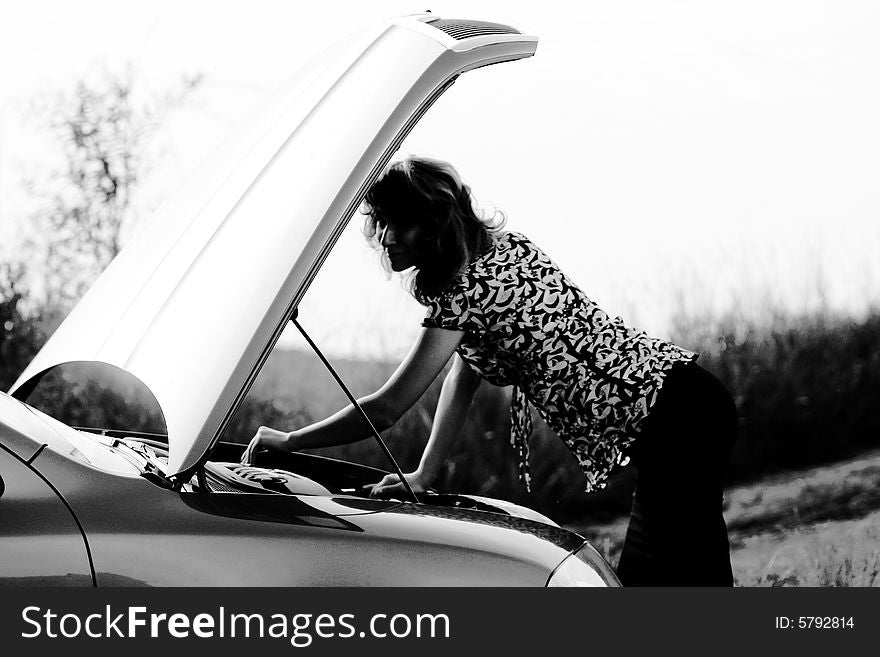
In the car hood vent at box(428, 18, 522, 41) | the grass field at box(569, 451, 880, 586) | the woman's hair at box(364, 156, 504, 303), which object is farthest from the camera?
the grass field at box(569, 451, 880, 586)

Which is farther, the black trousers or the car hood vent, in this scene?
the black trousers

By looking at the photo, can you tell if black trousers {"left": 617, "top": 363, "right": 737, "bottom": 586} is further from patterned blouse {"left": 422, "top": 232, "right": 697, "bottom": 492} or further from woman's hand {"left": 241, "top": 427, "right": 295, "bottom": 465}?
woman's hand {"left": 241, "top": 427, "right": 295, "bottom": 465}

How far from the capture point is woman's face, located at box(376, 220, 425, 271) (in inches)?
97.3

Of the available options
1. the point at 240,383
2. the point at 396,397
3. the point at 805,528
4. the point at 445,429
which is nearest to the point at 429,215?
the point at 396,397

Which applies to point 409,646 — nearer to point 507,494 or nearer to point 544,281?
point 544,281

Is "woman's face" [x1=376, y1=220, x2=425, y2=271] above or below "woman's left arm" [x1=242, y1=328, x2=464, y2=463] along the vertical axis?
above

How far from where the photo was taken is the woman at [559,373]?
2465mm

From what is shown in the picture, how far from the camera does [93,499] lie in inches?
69.9

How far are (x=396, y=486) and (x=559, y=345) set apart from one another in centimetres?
54

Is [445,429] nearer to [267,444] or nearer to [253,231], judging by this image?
[267,444]

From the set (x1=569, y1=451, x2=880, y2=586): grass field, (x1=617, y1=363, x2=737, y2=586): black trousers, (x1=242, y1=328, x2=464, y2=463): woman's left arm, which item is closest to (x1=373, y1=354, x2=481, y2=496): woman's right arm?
(x1=242, y1=328, x2=464, y2=463): woman's left arm

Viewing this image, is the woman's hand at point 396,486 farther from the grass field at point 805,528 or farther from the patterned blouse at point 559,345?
the grass field at point 805,528

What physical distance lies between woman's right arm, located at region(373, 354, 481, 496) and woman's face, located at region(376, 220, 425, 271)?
0.43 meters

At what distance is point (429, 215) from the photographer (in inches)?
97.1
